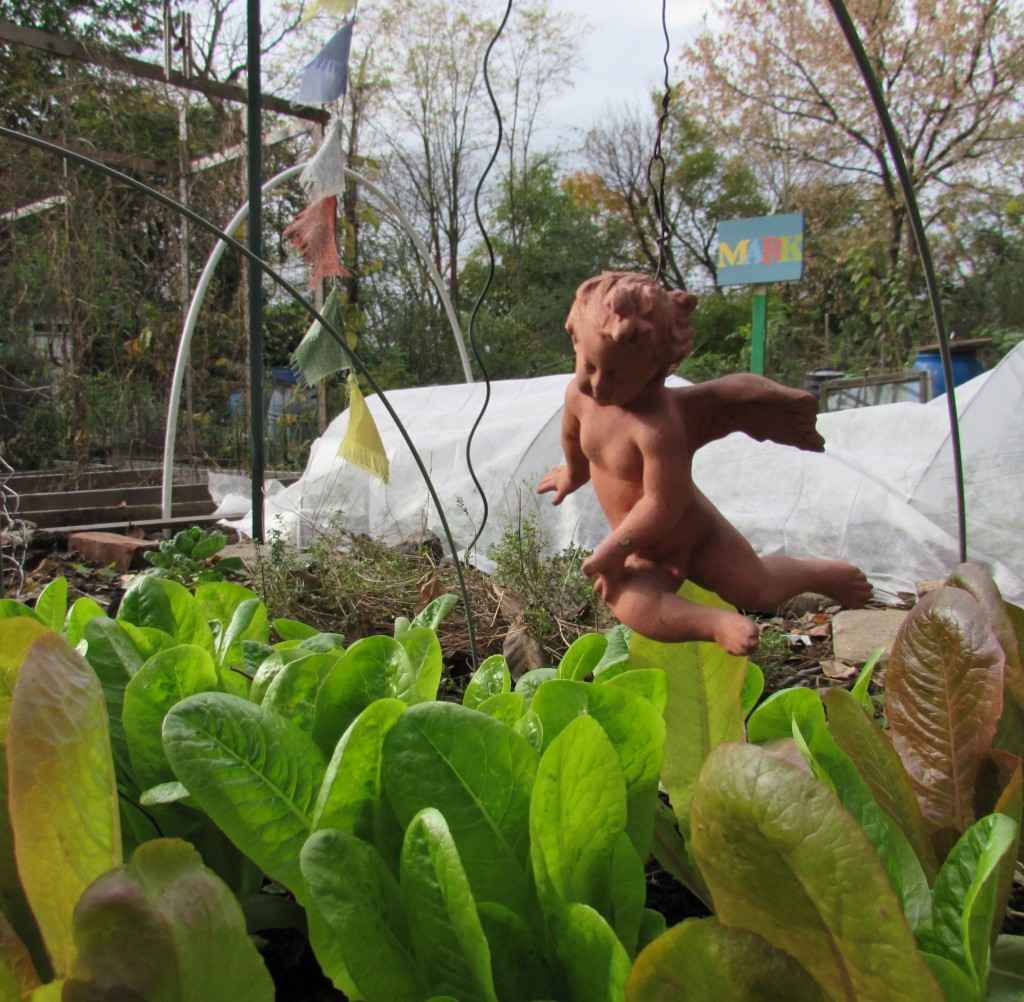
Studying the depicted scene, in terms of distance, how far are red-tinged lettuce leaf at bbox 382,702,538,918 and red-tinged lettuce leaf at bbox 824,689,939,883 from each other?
230 millimetres

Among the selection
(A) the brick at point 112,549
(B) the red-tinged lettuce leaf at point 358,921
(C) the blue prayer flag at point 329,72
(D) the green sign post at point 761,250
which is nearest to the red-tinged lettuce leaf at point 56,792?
(B) the red-tinged lettuce leaf at point 358,921

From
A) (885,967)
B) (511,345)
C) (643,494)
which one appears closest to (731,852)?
(885,967)

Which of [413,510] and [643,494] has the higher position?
[643,494]

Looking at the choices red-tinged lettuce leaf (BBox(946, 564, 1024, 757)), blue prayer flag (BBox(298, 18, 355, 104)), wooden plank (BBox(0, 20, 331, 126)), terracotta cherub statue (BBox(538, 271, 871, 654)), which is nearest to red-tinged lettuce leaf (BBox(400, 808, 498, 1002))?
terracotta cherub statue (BBox(538, 271, 871, 654))

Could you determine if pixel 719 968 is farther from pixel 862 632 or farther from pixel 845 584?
pixel 862 632

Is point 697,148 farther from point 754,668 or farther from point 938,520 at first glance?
point 754,668

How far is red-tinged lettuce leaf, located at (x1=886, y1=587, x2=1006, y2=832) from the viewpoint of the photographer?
2.06 ft

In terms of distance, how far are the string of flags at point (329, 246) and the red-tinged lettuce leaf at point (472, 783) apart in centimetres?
242

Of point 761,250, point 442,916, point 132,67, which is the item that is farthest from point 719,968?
point 132,67

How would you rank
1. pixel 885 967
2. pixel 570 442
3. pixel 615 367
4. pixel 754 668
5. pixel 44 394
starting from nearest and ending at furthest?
1. pixel 885 967
2. pixel 615 367
3. pixel 570 442
4. pixel 754 668
5. pixel 44 394

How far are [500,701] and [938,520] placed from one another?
3257 millimetres

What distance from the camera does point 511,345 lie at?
508 inches

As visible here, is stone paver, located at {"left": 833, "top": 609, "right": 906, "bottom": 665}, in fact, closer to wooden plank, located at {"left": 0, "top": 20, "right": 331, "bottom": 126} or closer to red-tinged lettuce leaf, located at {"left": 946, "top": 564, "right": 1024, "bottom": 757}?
red-tinged lettuce leaf, located at {"left": 946, "top": 564, "right": 1024, "bottom": 757}

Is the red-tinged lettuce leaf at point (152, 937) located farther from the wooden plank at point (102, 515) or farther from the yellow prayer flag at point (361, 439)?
the wooden plank at point (102, 515)
